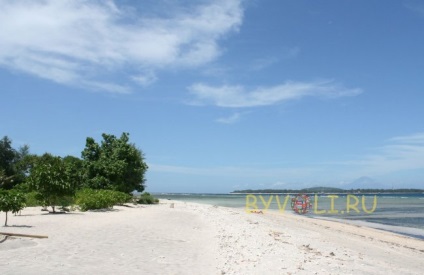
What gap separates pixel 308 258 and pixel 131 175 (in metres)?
34.1

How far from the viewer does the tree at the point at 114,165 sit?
136 ft

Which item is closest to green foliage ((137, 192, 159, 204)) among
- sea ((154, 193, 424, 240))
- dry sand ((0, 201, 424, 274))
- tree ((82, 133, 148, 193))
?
tree ((82, 133, 148, 193))

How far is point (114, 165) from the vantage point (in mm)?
41438

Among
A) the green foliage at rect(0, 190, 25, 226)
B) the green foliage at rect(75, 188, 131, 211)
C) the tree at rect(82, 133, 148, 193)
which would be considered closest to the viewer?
the green foliage at rect(0, 190, 25, 226)

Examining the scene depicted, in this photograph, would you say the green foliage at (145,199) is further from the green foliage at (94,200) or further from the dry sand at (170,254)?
the dry sand at (170,254)

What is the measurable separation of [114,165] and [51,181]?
17.1 m

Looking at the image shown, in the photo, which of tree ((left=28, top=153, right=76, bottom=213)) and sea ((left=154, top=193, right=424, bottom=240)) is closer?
tree ((left=28, top=153, right=76, bottom=213))

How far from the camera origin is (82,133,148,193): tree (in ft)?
136

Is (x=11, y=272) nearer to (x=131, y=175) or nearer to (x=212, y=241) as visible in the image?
(x=212, y=241)

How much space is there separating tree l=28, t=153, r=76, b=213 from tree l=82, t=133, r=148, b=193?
50.5 feet

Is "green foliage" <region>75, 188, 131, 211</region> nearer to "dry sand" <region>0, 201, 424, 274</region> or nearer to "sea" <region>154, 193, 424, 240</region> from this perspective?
"dry sand" <region>0, 201, 424, 274</region>

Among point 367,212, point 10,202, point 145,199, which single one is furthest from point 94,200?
point 367,212

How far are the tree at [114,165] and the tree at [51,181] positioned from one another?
15396 mm

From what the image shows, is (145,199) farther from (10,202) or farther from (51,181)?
(10,202)
